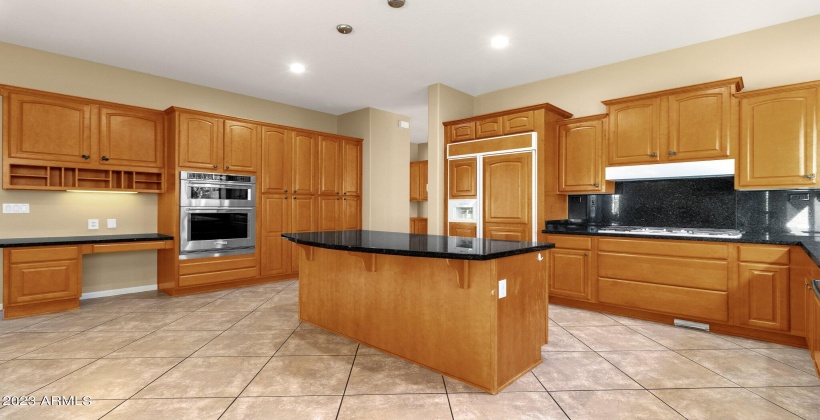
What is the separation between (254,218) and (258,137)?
113cm

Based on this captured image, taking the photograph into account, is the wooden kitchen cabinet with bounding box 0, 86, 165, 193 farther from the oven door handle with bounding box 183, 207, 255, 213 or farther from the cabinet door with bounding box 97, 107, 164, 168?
the oven door handle with bounding box 183, 207, 255, 213

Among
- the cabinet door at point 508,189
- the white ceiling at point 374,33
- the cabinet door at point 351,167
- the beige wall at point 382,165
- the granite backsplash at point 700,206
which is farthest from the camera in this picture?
the beige wall at point 382,165

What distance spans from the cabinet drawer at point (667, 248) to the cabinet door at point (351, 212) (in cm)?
379

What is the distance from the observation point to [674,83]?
3812mm

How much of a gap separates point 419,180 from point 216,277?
5.08 m

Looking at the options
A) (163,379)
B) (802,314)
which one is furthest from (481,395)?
(802,314)

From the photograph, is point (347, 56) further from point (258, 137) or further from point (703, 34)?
point (703, 34)

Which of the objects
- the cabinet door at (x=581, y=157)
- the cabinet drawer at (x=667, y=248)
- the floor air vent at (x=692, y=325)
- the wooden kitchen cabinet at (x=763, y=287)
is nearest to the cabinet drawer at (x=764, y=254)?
the wooden kitchen cabinet at (x=763, y=287)

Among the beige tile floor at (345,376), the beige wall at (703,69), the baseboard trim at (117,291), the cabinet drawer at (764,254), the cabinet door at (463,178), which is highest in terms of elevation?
the beige wall at (703,69)

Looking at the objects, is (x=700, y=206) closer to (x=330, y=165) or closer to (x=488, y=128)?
(x=488, y=128)

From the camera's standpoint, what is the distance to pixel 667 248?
3.36m

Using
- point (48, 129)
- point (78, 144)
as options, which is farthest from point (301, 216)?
point (48, 129)

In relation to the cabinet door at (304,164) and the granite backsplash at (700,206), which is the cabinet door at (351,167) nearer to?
the cabinet door at (304,164)

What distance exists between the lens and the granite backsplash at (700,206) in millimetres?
3227
